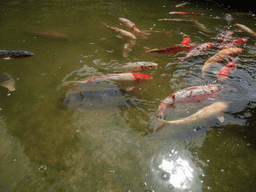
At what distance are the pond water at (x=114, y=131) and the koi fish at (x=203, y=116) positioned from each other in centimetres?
8

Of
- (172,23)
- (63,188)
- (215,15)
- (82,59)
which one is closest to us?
(63,188)

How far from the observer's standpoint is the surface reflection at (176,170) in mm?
2109

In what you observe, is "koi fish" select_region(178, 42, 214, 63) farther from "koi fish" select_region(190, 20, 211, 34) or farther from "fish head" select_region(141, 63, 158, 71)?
"koi fish" select_region(190, 20, 211, 34)

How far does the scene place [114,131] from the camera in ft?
9.01

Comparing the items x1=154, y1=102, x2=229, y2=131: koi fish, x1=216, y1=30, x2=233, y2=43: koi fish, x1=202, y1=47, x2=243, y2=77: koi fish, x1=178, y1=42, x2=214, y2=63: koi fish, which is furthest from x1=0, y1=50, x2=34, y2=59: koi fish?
x1=216, y1=30, x2=233, y2=43: koi fish

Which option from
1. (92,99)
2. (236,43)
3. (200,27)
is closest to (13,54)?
(92,99)

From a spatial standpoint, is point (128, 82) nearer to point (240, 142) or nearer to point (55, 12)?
point (240, 142)

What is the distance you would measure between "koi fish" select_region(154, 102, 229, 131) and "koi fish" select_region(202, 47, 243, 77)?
1.06 meters

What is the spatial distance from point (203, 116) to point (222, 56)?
224 centimetres

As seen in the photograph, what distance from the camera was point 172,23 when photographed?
6.53m

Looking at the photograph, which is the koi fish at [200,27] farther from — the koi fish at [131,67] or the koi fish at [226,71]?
Result: the koi fish at [131,67]

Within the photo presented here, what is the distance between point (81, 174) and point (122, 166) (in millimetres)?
551

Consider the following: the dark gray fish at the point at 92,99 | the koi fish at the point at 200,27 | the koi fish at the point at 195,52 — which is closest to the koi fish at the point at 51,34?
the dark gray fish at the point at 92,99

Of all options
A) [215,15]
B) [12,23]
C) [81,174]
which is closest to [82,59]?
[81,174]
